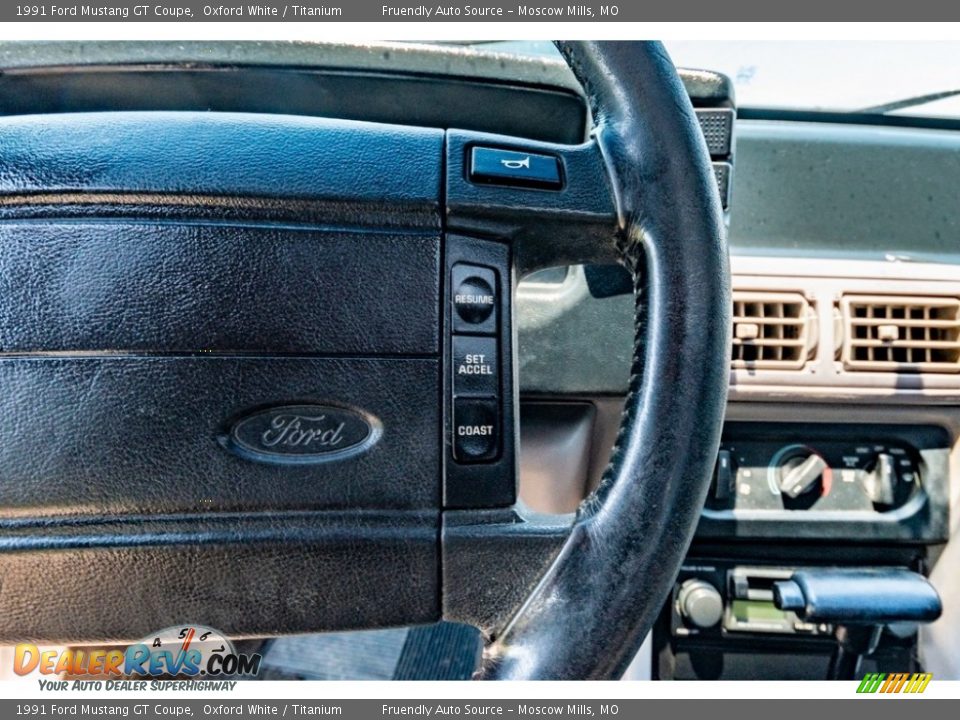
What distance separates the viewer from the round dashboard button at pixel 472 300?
696 mm

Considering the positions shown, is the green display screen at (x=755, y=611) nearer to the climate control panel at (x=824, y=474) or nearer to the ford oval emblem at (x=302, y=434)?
the climate control panel at (x=824, y=474)

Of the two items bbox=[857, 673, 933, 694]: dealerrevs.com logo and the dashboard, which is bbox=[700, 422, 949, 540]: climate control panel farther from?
bbox=[857, 673, 933, 694]: dealerrevs.com logo

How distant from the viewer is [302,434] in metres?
0.68

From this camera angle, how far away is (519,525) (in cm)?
67

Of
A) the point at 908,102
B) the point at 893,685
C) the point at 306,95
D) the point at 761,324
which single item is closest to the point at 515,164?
the point at 306,95

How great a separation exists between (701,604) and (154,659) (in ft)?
3.08

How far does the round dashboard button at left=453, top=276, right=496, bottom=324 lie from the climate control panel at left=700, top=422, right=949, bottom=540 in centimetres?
73

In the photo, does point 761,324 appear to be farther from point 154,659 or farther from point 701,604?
point 154,659

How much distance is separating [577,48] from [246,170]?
15.4 inches

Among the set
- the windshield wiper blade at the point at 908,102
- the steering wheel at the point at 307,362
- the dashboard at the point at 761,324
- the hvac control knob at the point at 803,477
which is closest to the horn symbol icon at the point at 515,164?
the steering wheel at the point at 307,362

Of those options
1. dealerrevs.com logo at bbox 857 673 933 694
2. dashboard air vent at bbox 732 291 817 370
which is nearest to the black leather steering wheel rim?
dashboard air vent at bbox 732 291 817 370

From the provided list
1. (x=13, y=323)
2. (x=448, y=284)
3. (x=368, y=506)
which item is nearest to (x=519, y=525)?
(x=368, y=506)

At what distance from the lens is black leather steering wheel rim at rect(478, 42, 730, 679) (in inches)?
23.6

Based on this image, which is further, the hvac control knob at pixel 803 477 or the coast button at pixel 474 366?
the hvac control knob at pixel 803 477
